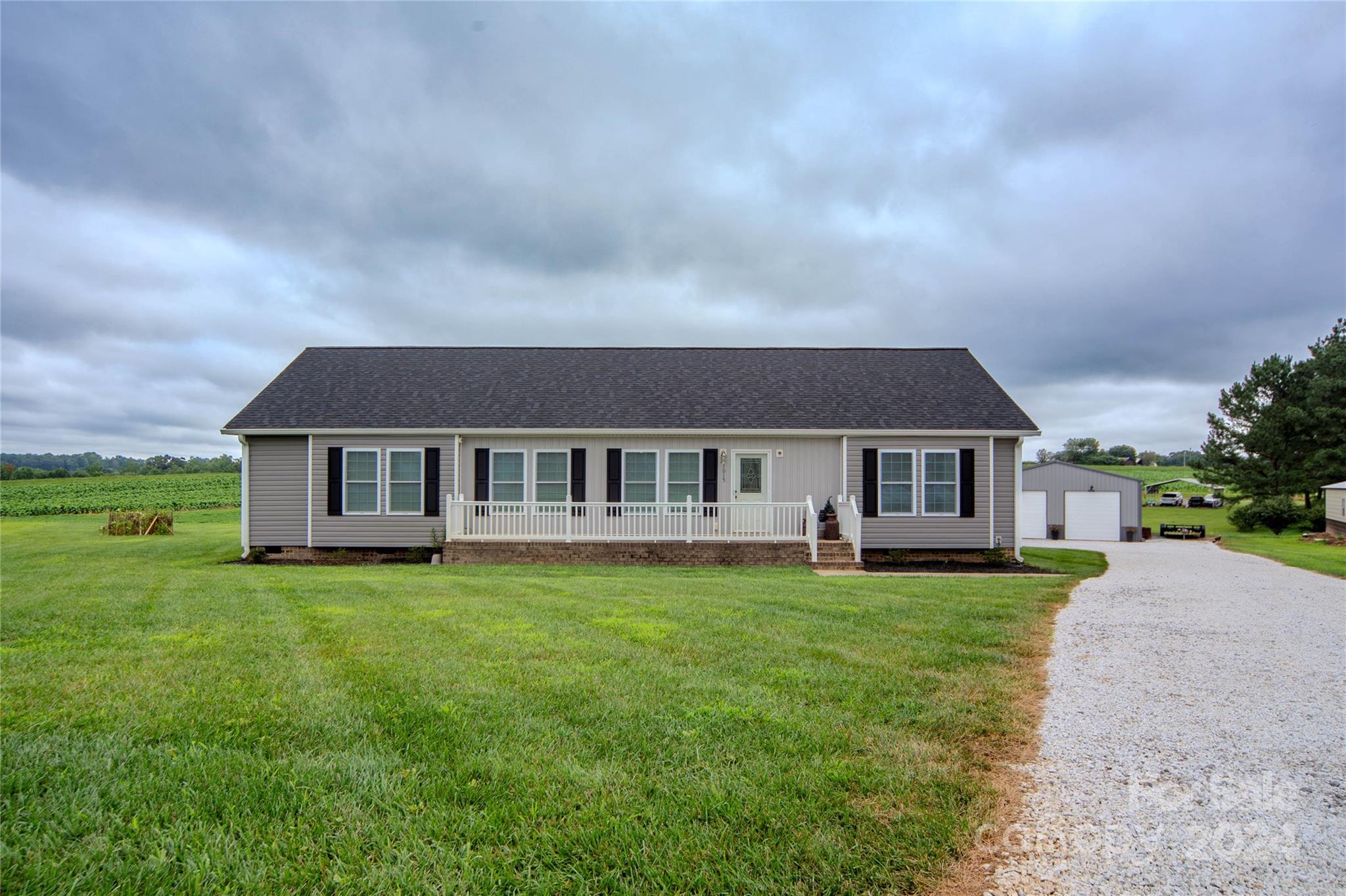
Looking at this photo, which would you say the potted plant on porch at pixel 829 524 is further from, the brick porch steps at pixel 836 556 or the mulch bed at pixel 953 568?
the mulch bed at pixel 953 568

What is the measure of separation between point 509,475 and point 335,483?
12.4ft

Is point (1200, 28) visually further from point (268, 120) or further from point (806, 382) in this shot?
point (268, 120)

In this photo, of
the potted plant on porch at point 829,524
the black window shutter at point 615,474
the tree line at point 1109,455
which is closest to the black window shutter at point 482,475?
the black window shutter at point 615,474

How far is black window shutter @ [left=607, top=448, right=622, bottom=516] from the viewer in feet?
47.8

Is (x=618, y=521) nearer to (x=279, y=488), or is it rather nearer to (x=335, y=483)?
(x=335, y=483)

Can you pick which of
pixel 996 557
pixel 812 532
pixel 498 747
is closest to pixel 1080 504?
pixel 996 557

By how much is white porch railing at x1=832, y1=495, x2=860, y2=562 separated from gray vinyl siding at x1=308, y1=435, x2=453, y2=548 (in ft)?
28.1

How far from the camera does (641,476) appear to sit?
14.8 metres

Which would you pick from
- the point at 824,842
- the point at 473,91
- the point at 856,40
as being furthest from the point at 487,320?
the point at 824,842

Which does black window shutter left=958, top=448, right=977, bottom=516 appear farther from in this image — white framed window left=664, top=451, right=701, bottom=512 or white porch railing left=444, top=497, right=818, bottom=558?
white framed window left=664, top=451, right=701, bottom=512

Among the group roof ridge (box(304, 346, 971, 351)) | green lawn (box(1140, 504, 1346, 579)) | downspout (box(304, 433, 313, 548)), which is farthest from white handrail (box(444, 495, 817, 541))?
green lawn (box(1140, 504, 1346, 579))

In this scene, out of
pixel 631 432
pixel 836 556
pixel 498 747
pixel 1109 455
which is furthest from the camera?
pixel 1109 455

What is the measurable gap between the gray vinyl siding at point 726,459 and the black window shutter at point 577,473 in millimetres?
82

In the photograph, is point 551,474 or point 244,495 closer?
point 244,495
